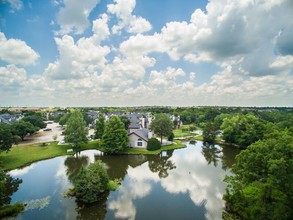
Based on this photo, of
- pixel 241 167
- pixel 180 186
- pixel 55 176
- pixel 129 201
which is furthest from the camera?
pixel 55 176

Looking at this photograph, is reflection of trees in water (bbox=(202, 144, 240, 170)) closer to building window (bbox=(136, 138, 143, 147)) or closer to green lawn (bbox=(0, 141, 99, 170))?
building window (bbox=(136, 138, 143, 147))

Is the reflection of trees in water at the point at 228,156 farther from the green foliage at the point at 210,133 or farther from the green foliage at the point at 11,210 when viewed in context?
the green foliage at the point at 11,210

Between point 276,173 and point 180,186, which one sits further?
point 180,186

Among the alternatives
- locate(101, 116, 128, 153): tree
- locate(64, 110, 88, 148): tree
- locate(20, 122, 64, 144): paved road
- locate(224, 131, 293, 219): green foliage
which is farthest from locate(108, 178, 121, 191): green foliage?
locate(20, 122, 64, 144): paved road

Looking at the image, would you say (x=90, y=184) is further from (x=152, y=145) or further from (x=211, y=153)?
(x=211, y=153)

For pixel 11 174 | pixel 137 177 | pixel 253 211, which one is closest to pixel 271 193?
pixel 253 211

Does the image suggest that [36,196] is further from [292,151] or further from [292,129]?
[292,129]
